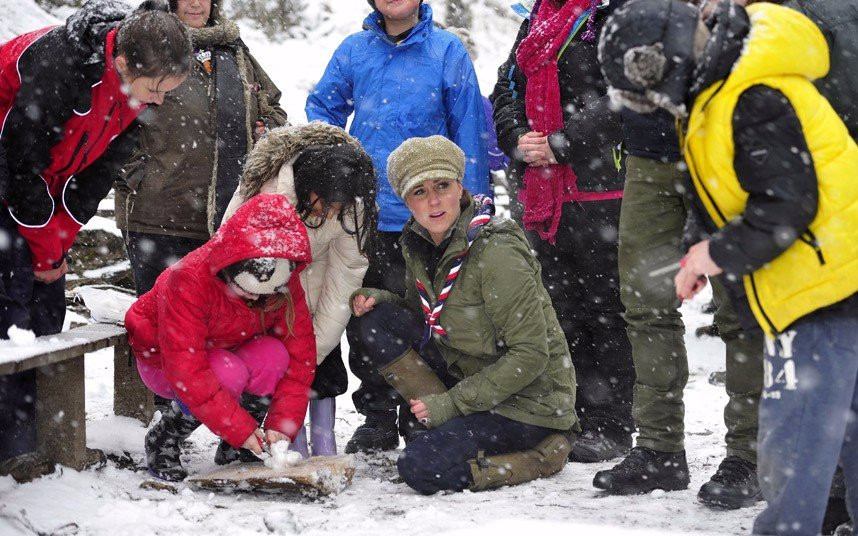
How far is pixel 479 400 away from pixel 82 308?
440 cm

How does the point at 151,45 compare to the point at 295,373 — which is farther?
the point at 295,373

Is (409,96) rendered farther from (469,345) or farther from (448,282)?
(469,345)

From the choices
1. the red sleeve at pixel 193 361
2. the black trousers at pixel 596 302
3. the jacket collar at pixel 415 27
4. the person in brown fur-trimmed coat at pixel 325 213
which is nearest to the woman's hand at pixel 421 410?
the person in brown fur-trimmed coat at pixel 325 213

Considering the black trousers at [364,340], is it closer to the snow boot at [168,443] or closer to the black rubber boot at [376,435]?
the black rubber boot at [376,435]

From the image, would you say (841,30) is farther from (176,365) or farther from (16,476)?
(16,476)

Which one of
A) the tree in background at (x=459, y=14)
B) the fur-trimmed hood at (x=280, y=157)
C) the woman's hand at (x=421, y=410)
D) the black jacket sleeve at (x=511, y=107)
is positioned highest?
the tree in background at (x=459, y=14)

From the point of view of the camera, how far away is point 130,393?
423 cm

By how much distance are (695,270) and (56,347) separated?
2.11 metres

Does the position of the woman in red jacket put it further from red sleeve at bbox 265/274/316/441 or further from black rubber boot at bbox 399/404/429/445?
black rubber boot at bbox 399/404/429/445

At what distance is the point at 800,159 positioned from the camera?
2266 mm

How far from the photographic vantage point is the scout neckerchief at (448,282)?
3.64m

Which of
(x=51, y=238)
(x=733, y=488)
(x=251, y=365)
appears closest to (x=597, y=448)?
(x=733, y=488)

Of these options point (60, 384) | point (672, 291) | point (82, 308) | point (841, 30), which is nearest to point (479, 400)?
point (672, 291)

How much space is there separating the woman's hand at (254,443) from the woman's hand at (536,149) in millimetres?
1653
